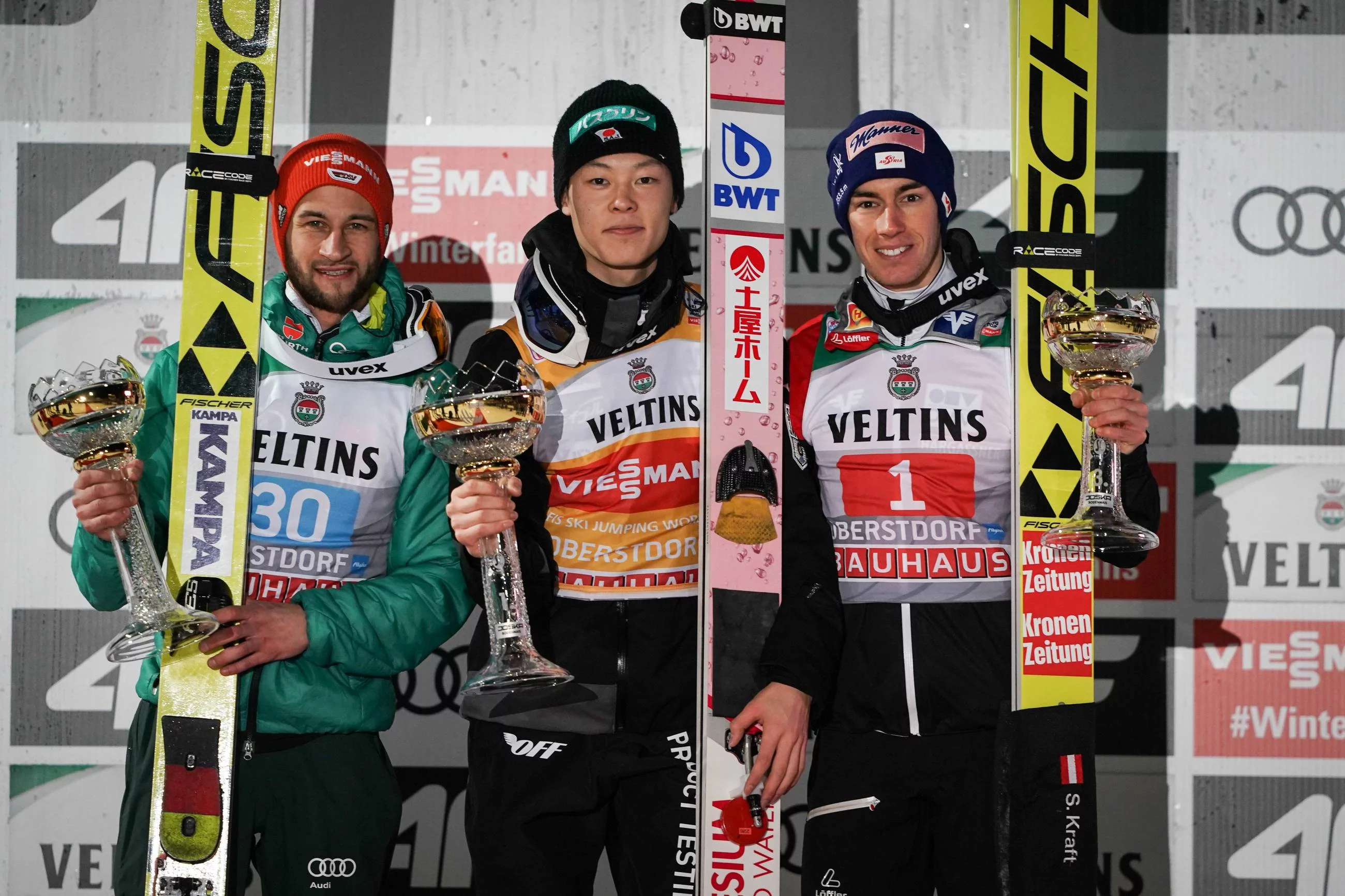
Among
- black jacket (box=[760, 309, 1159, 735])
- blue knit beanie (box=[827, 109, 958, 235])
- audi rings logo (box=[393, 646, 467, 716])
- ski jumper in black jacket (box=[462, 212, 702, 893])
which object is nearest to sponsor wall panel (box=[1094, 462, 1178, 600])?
black jacket (box=[760, 309, 1159, 735])

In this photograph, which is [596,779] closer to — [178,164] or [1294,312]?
[178,164]

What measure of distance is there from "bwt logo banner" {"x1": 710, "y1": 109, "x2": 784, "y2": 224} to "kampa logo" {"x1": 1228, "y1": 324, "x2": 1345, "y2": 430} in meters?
1.69

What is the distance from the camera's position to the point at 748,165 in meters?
2.38

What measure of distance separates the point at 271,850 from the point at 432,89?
6.65 ft

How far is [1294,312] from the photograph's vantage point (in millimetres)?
3357

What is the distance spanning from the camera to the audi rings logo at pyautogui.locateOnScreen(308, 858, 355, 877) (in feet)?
7.84

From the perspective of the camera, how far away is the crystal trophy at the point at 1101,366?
2.17 metres

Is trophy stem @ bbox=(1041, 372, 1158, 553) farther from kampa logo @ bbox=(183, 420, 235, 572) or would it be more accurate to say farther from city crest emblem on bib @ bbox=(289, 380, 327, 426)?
kampa logo @ bbox=(183, 420, 235, 572)

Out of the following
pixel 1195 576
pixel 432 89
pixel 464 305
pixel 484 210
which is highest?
pixel 432 89

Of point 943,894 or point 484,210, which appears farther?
point 484,210

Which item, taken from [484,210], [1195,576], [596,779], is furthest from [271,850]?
[1195,576]

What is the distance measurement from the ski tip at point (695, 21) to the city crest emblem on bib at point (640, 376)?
2.15ft

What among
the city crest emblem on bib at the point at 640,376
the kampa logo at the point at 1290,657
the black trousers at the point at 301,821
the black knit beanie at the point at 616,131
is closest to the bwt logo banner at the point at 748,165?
the black knit beanie at the point at 616,131

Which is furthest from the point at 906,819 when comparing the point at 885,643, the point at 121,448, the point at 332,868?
the point at 121,448
